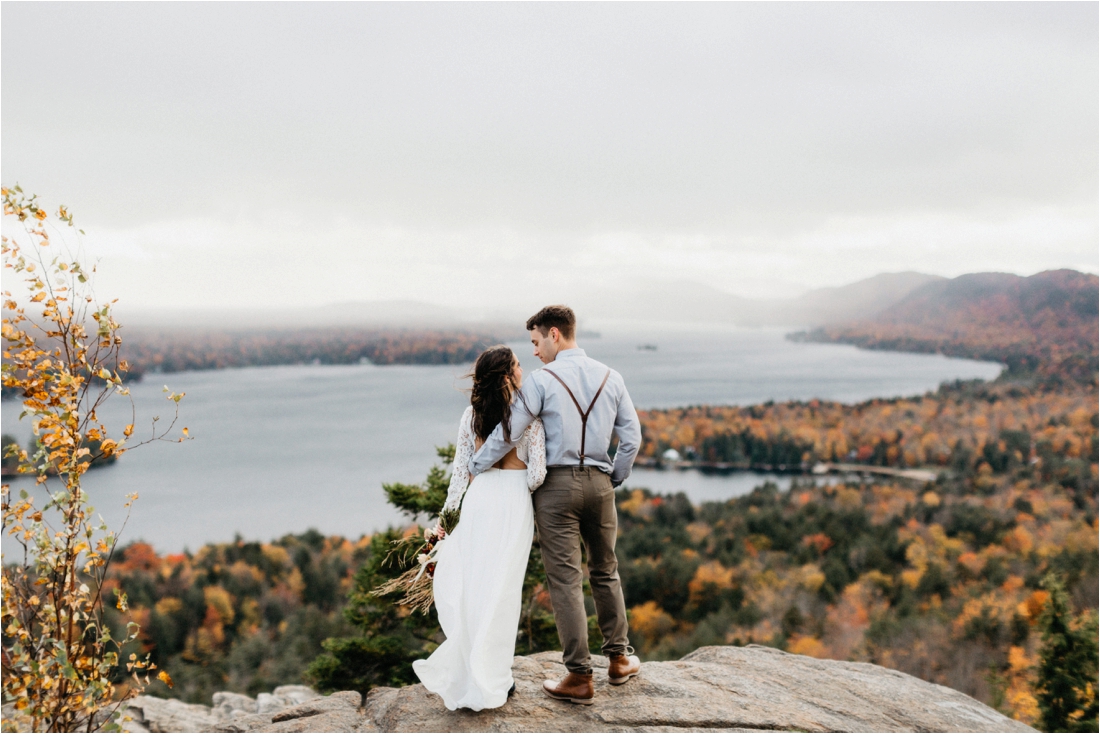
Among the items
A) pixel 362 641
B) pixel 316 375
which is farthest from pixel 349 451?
pixel 362 641

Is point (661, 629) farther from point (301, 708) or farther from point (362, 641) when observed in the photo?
point (301, 708)

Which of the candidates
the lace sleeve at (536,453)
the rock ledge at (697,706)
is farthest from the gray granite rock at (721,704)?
the lace sleeve at (536,453)

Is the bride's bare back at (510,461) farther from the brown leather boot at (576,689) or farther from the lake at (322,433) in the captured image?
the brown leather boot at (576,689)

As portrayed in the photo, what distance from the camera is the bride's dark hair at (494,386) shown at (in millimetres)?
3762

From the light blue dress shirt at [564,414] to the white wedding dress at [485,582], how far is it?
0.30 ft

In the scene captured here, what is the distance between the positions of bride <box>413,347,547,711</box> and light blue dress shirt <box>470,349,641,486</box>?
0.22 ft

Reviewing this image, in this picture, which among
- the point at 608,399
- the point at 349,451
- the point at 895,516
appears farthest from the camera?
the point at 349,451

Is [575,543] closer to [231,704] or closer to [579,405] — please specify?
[579,405]

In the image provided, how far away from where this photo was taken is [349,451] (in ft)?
261

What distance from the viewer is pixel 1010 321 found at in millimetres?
118125

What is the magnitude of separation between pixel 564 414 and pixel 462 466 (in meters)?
0.70

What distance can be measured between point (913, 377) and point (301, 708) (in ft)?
506

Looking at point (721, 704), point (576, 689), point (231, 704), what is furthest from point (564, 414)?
point (231, 704)

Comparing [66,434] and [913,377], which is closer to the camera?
[66,434]
